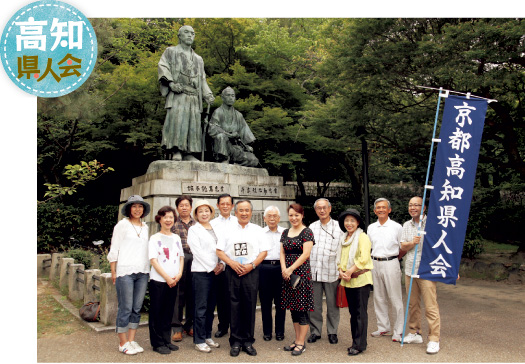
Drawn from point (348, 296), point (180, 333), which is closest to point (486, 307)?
point (348, 296)

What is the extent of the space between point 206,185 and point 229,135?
4.46 ft

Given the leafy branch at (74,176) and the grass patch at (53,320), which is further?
the leafy branch at (74,176)

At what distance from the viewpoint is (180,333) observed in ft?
16.8

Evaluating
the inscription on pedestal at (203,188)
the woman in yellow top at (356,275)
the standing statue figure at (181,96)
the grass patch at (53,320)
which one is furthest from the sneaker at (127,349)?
the standing statue figure at (181,96)

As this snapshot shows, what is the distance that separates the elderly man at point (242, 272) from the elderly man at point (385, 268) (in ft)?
4.97

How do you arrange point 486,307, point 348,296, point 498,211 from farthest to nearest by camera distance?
point 498,211 < point 486,307 < point 348,296

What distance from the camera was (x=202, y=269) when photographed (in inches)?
186

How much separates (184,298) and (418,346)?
9.24ft

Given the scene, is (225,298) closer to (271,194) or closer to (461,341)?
(461,341)

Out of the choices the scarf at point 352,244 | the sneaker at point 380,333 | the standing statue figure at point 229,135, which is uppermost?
the standing statue figure at point 229,135

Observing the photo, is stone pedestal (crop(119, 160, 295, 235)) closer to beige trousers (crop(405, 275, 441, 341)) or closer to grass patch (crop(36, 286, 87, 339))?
grass patch (crop(36, 286, 87, 339))

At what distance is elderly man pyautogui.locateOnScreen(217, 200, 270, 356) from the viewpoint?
462 centimetres

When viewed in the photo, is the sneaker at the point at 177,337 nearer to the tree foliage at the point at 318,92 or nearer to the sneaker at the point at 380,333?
the sneaker at the point at 380,333

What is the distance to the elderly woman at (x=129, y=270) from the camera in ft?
14.8
